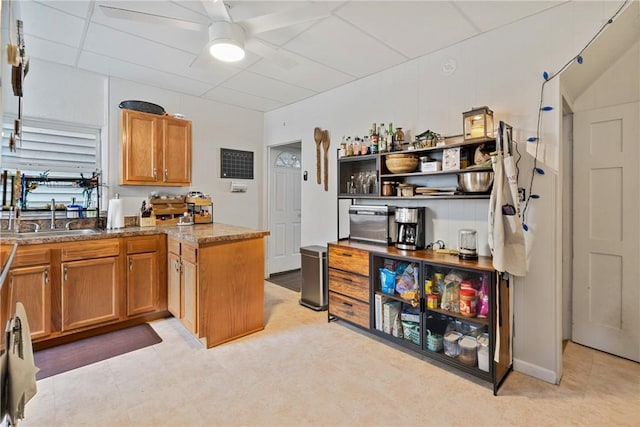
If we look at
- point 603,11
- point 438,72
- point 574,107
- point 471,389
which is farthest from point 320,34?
point 471,389

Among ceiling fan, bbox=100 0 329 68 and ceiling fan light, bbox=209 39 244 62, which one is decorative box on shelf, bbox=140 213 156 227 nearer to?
ceiling fan, bbox=100 0 329 68

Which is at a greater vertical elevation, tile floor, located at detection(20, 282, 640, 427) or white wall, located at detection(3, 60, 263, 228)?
white wall, located at detection(3, 60, 263, 228)

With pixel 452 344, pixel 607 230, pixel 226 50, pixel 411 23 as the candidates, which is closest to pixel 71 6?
pixel 226 50

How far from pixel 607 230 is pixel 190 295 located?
3.55 metres

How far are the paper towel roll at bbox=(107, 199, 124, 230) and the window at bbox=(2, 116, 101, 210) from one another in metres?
0.38

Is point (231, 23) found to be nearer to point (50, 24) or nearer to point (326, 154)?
point (50, 24)

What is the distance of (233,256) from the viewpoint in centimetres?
280

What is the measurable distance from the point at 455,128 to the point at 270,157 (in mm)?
2936

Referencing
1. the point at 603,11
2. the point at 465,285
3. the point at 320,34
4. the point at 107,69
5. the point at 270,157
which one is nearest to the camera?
the point at 603,11

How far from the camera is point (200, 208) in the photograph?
4016mm

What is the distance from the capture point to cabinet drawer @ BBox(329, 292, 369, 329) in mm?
2836

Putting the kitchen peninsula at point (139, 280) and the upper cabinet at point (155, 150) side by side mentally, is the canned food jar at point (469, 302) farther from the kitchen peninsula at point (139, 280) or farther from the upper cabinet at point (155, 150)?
the upper cabinet at point (155, 150)

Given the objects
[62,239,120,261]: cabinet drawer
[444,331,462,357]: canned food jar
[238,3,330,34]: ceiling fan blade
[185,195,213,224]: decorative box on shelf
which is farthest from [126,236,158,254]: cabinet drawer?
[444,331,462,357]: canned food jar

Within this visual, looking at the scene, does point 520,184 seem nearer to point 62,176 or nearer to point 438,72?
point 438,72
